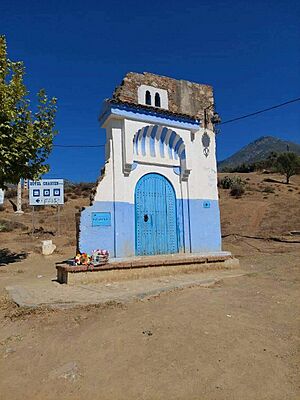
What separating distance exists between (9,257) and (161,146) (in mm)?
8310

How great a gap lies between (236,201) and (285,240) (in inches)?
573

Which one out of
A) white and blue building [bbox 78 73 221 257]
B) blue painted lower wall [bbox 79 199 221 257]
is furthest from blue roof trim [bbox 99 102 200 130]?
blue painted lower wall [bbox 79 199 221 257]

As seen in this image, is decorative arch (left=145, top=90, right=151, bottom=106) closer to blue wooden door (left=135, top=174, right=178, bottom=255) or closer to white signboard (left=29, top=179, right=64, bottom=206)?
blue wooden door (left=135, top=174, right=178, bottom=255)

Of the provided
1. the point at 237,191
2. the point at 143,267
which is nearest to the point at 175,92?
the point at 143,267

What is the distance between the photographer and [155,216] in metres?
10.4

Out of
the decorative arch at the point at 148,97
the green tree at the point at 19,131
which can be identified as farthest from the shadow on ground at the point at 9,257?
the decorative arch at the point at 148,97

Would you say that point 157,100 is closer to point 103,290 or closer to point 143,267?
point 143,267

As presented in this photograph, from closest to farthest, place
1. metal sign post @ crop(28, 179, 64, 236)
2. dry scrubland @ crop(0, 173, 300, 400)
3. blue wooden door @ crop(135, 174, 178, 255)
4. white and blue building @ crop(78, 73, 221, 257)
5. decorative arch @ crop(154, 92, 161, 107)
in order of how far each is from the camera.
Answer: dry scrubland @ crop(0, 173, 300, 400) < white and blue building @ crop(78, 73, 221, 257) < blue wooden door @ crop(135, 174, 178, 255) < decorative arch @ crop(154, 92, 161, 107) < metal sign post @ crop(28, 179, 64, 236)

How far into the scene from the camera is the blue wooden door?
1006 centimetres

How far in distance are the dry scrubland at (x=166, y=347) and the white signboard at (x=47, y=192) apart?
1225 centimetres

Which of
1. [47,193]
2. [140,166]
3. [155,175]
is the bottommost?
[155,175]

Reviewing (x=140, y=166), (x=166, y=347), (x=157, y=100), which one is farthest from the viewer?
(x=157, y=100)

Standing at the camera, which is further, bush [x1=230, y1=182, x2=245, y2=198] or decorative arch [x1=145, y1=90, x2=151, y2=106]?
bush [x1=230, y1=182, x2=245, y2=198]

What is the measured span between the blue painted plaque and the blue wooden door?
36.1 inches
